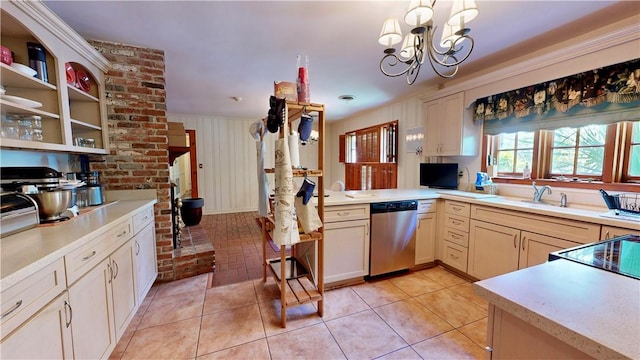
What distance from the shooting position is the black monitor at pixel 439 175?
3.22 metres

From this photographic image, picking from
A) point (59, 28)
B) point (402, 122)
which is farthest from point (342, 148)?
point (59, 28)

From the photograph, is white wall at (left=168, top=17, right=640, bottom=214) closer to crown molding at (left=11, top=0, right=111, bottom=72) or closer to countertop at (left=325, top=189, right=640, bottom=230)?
countertop at (left=325, top=189, right=640, bottom=230)

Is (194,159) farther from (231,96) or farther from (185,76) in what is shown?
(185,76)

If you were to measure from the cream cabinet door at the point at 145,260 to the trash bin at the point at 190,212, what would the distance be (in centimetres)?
159

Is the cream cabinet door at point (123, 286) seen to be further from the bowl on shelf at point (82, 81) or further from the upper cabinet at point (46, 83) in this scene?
the bowl on shelf at point (82, 81)

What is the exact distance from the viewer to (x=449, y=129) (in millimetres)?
3076

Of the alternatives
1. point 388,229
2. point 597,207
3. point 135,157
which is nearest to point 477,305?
point 388,229

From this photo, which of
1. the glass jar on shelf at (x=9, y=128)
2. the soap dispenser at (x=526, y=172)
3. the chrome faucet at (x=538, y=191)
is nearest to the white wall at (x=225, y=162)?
the glass jar on shelf at (x=9, y=128)

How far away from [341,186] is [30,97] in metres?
3.01

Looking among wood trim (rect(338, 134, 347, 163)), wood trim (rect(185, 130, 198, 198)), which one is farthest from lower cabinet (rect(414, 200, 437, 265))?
wood trim (rect(185, 130, 198, 198))

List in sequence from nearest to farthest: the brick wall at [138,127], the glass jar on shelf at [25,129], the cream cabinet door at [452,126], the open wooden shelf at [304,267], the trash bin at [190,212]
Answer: the glass jar on shelf at [25,129]
the open wooden shelf at [304,267]
the brick wall at [138,127]
the cream cabinet door at [452,126]
the trash bin at [190,212]

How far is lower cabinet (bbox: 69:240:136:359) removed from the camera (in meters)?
1.21

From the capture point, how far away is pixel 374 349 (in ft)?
5.53

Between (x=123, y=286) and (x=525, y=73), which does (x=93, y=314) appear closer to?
(x=123, y=286)
